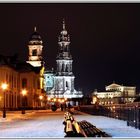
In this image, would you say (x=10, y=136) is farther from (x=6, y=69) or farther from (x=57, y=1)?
(x=6, y=69)

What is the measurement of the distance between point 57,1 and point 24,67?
131 ft

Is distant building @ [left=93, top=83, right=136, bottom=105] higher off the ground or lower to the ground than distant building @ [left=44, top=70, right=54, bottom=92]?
lower

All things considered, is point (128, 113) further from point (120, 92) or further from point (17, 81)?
point (17, 81)

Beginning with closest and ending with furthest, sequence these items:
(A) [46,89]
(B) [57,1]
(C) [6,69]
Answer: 1. (B) [57,1]
2. (C) [6,69]
3. (A) [46,89]

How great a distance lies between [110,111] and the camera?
28.8m

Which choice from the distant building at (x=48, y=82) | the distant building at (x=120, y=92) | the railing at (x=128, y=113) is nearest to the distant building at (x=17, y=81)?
the distant building at (x=120, y=92)

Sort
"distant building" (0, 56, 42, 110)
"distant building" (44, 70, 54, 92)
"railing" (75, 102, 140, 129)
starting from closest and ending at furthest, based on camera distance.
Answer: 1. "railing" (75, 102, 140, 129)
2. "distant building" (0, 56, 42, 110)
3. "distant building" (44, 70, 54, 92)

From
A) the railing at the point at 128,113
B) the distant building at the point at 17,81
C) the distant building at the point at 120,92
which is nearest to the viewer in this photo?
the railing at the point at 128,113

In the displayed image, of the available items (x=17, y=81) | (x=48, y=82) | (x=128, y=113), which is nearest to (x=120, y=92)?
(x=17, y=81)

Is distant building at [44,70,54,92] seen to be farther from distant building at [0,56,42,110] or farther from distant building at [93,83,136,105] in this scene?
distant building at [93,83,136,105]

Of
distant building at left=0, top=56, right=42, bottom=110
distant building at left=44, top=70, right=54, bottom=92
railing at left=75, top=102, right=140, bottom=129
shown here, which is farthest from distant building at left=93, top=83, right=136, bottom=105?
distant building at left=44, top=70, right=54, bottom=92

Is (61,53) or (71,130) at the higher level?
(61,53)

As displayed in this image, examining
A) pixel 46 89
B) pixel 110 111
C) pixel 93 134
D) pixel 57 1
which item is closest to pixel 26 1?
pixel 57 1

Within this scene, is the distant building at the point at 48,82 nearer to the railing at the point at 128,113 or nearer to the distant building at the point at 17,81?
the distant building at the point at 17,81
